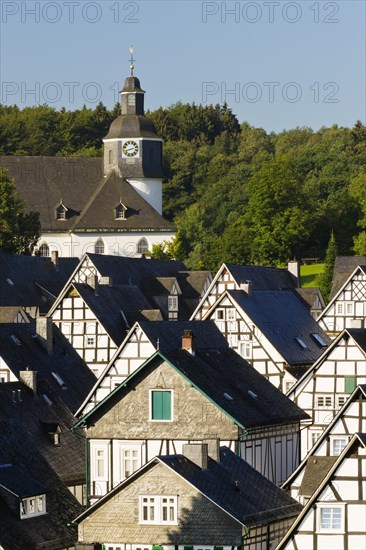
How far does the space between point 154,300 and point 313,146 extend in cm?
7643

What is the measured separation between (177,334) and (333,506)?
2233 centimetres

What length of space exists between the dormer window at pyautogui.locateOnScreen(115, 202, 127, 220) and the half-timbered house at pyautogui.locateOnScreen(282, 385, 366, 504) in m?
85.1

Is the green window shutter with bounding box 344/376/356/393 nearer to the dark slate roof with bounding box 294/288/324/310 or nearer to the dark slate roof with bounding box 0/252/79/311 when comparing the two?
the dark slate roof with bounding box 294/288/324/310

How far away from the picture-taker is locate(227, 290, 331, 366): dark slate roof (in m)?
69.2

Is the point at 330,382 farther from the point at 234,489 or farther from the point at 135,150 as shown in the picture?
the point at 135,150

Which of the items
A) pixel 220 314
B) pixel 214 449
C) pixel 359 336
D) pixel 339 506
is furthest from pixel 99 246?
pixel 339 506

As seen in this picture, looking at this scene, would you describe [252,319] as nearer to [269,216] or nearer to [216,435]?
[216,435]

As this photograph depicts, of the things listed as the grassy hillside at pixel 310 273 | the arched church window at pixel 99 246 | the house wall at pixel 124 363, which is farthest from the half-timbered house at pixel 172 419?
the arched church window at pixel 99 246

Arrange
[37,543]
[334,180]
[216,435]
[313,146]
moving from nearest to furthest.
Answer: [37,543], [216,435], [334,180], [313,146]

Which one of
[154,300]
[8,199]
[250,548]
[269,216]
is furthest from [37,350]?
[269,216]

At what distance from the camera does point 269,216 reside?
13050 cm

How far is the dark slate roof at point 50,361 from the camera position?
61375 millimetres

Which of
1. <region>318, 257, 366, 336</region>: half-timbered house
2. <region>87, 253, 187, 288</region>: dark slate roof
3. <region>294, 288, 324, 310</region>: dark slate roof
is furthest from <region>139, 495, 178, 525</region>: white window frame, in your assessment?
<region>294, 288, 324, 310</region>: dark slate roof

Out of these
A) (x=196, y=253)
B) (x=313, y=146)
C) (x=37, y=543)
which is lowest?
(x=37, y=543)
